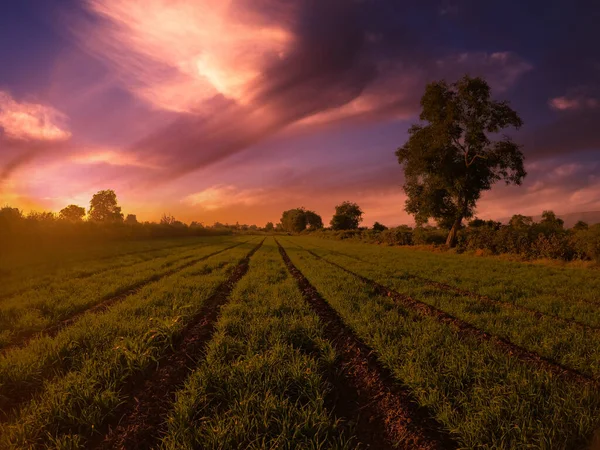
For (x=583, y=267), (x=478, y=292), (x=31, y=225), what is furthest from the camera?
(x=31, y=225)

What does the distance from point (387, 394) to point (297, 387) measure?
1.30m

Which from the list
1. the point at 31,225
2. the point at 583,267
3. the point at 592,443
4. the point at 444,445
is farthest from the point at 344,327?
the point at 31,225

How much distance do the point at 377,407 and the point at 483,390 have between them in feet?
4.89

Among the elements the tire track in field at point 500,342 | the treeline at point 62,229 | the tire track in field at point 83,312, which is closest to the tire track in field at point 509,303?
the tire track in field at point 500,342

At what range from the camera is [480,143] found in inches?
1025

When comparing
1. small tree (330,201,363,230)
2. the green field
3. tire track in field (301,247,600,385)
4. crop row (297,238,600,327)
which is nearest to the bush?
crop row (297,238,600,327)

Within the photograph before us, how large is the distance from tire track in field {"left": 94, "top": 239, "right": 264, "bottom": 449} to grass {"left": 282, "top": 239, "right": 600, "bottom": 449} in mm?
3426

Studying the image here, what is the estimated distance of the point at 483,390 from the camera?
355cm

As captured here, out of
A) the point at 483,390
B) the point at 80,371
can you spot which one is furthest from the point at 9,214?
the point at 483,390

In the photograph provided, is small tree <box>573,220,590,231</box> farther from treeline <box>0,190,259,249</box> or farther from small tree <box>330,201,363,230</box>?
small tree <box>330,201,363,230</box>

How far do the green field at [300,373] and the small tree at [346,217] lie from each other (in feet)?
330

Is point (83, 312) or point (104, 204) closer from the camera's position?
point (83, 312)

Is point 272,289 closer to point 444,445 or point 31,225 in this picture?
point 444,445

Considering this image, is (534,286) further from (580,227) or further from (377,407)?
(580,227)
